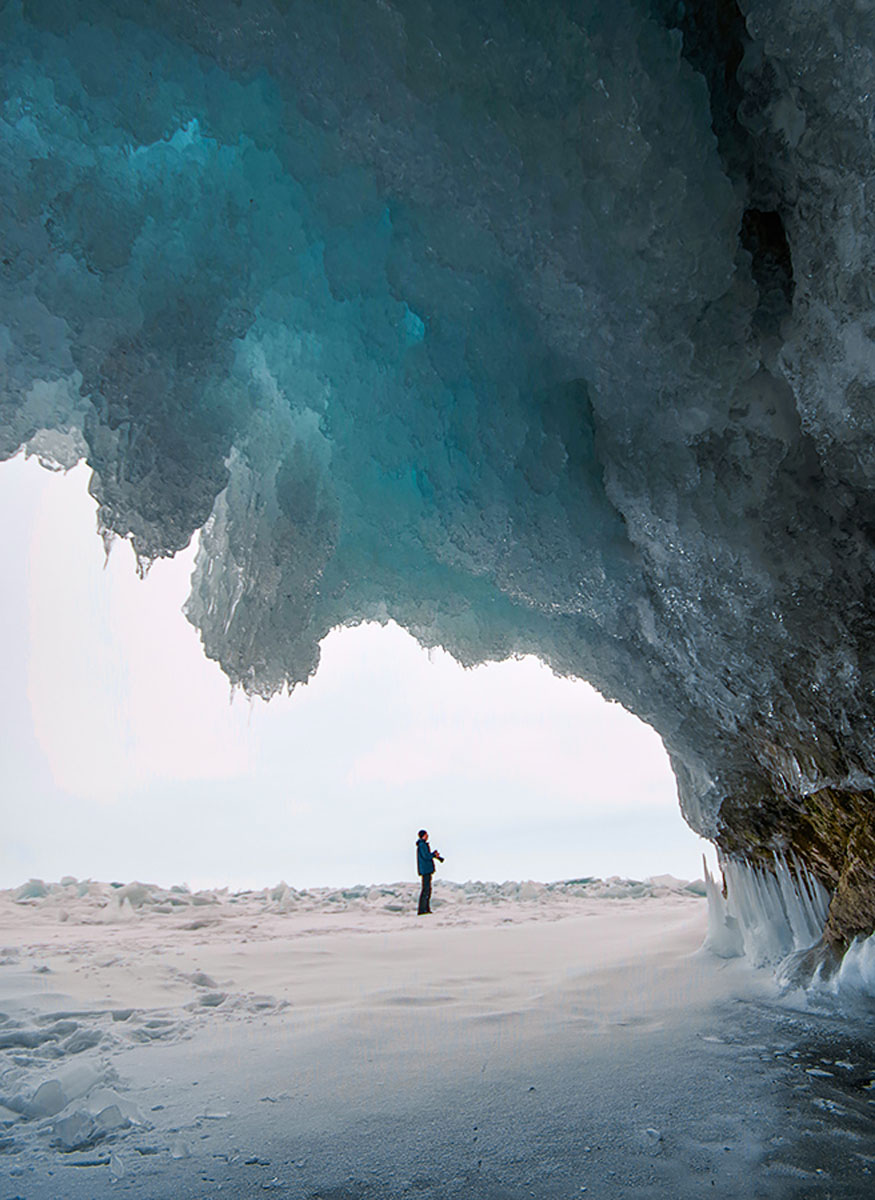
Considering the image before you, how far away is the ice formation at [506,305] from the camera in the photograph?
7.53ft

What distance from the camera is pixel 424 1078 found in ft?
8.39

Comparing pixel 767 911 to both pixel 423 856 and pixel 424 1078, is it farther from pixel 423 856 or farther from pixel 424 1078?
pixel 423 856

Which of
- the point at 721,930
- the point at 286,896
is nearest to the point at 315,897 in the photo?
the point at 286,896

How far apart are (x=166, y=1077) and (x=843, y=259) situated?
3.81 m

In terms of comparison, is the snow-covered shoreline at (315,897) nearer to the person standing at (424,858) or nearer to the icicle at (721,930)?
the person standing at (424,858)

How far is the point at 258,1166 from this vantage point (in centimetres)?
187

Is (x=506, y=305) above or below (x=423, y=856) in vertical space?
above

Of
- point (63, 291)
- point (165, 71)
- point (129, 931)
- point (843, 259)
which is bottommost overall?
point (129, 931)

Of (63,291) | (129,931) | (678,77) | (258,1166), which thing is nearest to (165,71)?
(63,291)

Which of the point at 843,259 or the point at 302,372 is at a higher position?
the point at 302,372

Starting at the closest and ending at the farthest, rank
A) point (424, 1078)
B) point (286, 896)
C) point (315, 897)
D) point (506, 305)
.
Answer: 1. point (424, 1078)
2. point (506, 305)
3. point (286, 896)
4. point (315, 897)

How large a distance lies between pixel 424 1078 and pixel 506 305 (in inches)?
130

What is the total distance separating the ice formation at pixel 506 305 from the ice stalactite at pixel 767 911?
0.49 metres

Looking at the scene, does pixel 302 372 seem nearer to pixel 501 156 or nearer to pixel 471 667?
pixel 501 156
